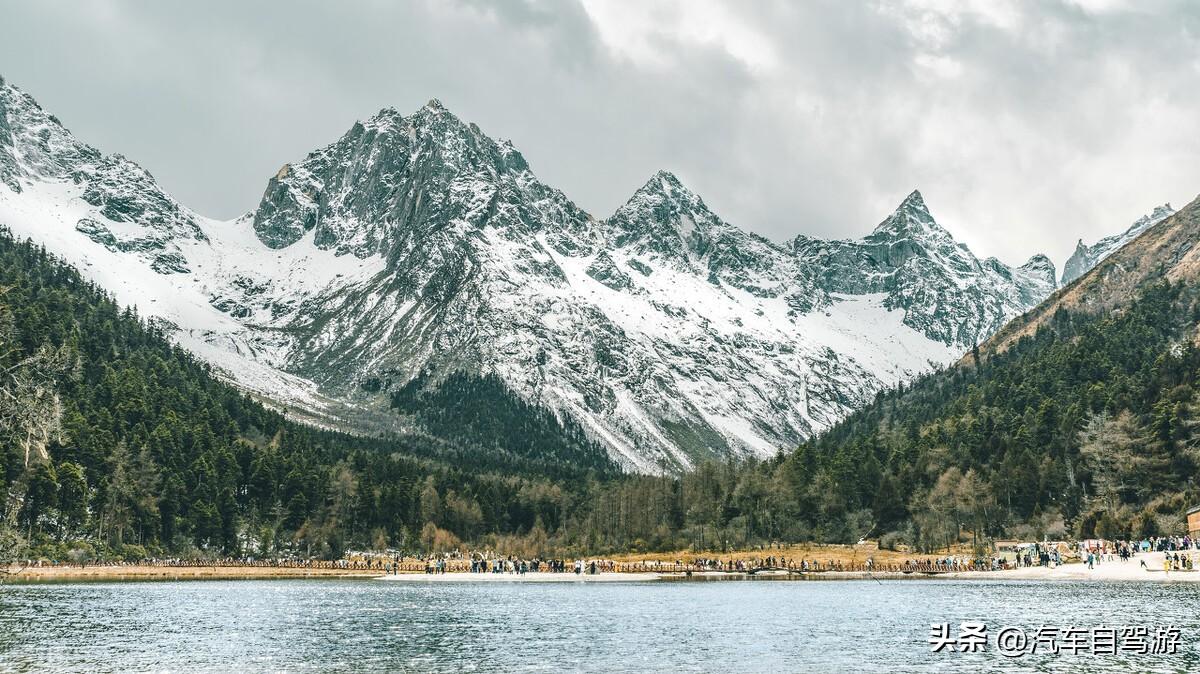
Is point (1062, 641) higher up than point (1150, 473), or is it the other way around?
point (1150, 473)

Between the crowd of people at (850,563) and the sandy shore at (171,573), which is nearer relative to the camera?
the crowd of people at (850,563)

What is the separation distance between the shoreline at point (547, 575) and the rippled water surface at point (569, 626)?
28.8 ft

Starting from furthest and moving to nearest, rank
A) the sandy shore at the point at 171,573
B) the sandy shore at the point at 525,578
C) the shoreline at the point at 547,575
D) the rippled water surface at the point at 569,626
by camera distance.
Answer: the sandy shore at the point at 525,578
the sandy shore at the point at 171,573
the shoreline at the point at 547,575
the rippled water surface at the point at 569,626

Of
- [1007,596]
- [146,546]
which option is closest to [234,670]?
[1007,596]

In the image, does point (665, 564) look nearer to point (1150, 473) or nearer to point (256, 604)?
point (1150, 473)

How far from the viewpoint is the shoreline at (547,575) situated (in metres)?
120

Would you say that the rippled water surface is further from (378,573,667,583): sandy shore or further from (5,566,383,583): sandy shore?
(378,573,667,583): sandy shore

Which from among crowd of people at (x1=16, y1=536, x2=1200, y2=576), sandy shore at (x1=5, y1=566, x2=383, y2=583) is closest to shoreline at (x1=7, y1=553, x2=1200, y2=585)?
sandy shore at (x1=5, y1=566, x2=383, y2=583)

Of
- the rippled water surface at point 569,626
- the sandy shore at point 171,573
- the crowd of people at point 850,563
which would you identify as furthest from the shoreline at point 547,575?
the rippled water surface at point 569,626

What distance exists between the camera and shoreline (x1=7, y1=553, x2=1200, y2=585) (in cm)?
11969

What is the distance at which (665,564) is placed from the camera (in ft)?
607

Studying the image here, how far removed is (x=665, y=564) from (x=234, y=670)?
13520 cm


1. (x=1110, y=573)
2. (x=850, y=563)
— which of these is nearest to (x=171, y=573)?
(x=850, y=563)

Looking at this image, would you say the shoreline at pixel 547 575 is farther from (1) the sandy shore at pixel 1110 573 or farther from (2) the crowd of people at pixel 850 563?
(2) the crowd of people at pixel 850 563
